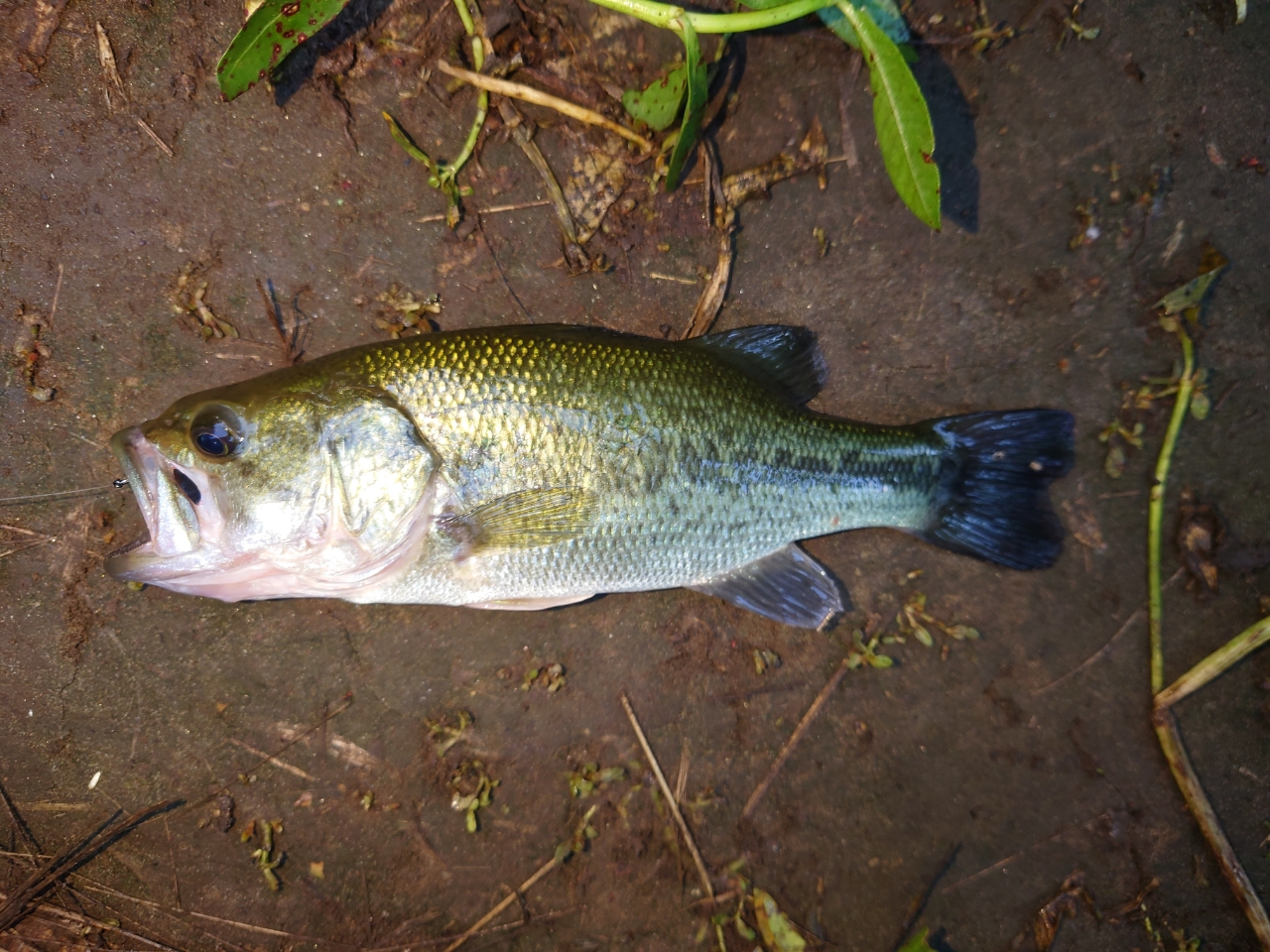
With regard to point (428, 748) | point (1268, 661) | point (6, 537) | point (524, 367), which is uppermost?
point (524, 367)

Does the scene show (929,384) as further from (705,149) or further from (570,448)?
(570,448)

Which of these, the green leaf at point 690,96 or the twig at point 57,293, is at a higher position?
the green leaf at point 690,96

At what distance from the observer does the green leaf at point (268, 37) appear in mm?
2342

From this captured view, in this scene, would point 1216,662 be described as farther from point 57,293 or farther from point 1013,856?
point 57,293

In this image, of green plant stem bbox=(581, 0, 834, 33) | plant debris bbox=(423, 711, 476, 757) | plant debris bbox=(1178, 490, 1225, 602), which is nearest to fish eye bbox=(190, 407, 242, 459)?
plant debris bbox=(423, 711, 476, 757)

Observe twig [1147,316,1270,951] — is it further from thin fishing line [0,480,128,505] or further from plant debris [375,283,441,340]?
thin fishing line [0,480,128,505]

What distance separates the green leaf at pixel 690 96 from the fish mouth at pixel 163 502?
2108 millimetres

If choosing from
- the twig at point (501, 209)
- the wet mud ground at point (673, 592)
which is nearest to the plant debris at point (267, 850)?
the wet mud ground at point (673, 592)

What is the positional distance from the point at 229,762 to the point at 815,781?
8.64 feet

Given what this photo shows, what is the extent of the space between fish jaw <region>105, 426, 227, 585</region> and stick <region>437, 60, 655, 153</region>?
1.90 m

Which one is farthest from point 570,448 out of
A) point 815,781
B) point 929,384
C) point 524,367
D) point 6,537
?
point 6,537

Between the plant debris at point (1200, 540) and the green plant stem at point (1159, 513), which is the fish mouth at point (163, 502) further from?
the plant debris at point (1200, 540)

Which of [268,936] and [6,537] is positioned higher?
[6,537]

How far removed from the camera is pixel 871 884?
2861mm
